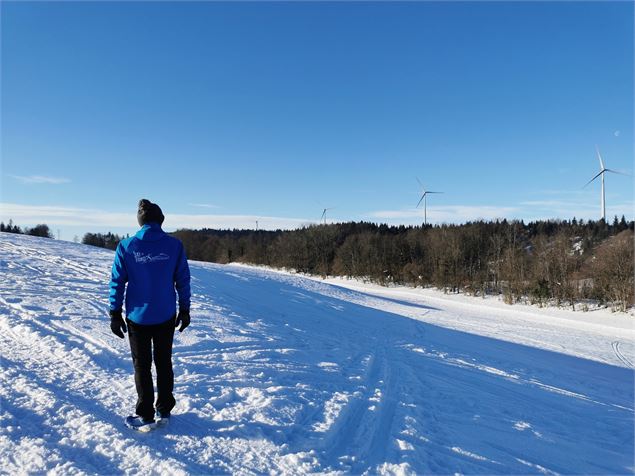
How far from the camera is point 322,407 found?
4945 mm

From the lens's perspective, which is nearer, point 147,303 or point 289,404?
point 147,303

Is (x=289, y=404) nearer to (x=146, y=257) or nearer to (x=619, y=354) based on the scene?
(x=146, y=257)

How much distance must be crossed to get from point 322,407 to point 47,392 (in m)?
3.48

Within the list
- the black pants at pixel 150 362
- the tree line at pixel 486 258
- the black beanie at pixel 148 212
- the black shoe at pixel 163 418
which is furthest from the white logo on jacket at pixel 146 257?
the tree line at pixel 486 258

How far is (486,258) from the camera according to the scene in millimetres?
50000

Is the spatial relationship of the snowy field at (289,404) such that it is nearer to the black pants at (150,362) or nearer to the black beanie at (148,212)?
the black pants at (150,362)

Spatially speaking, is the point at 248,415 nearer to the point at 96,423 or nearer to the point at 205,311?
the point at 96,423

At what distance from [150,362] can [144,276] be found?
958mm

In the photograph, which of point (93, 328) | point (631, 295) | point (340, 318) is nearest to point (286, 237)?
point (631, 295)

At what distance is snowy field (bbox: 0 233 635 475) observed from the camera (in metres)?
3.81

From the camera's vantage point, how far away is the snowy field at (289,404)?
381cm

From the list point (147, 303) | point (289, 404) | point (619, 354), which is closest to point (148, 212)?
point (147, 303)

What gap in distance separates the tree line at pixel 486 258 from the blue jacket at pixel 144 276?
36623 millimetres

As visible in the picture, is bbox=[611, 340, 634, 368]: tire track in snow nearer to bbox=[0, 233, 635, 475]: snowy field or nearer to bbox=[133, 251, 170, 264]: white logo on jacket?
bbox=[0, 233, 635, 475]: snowy field
